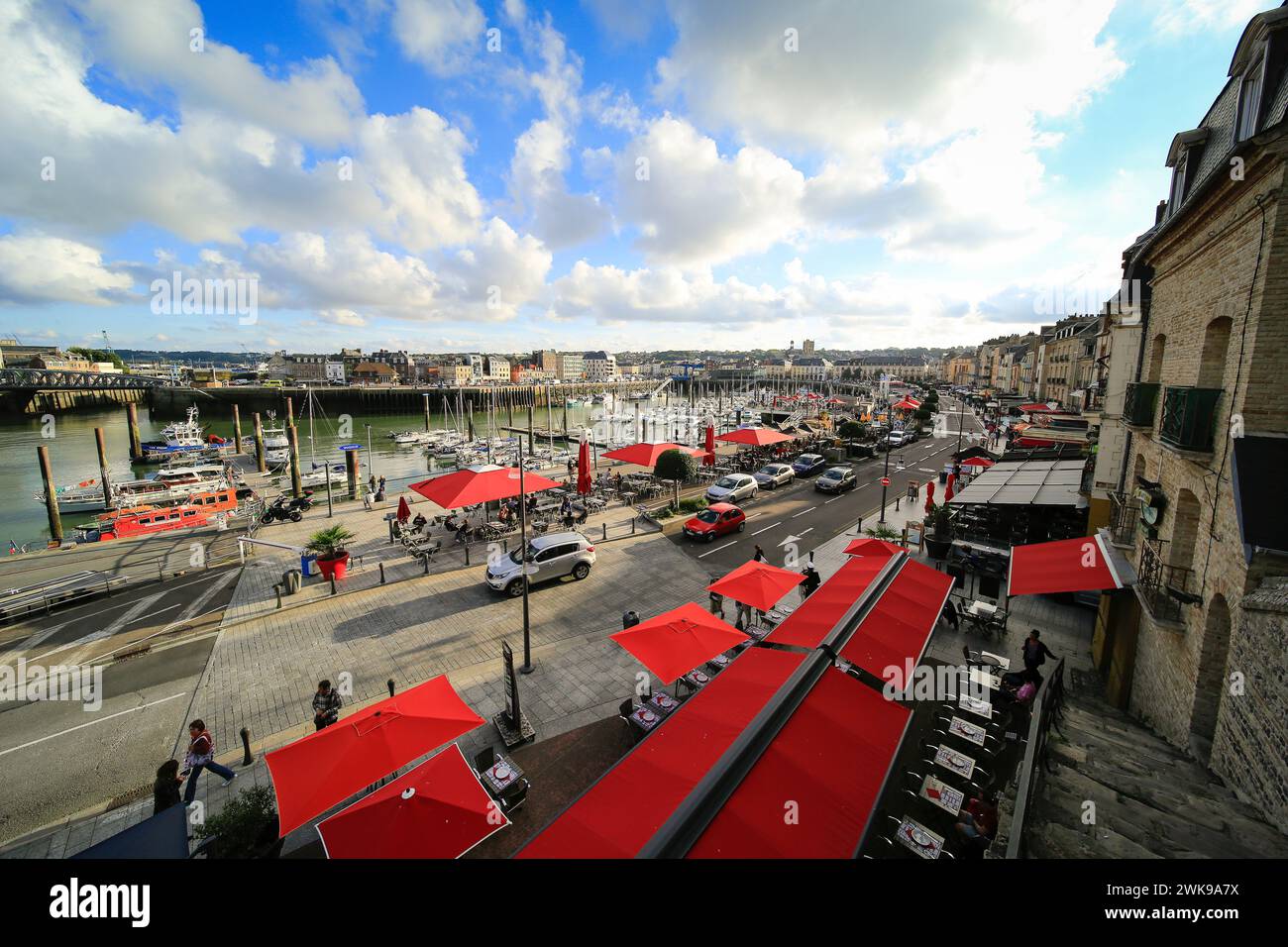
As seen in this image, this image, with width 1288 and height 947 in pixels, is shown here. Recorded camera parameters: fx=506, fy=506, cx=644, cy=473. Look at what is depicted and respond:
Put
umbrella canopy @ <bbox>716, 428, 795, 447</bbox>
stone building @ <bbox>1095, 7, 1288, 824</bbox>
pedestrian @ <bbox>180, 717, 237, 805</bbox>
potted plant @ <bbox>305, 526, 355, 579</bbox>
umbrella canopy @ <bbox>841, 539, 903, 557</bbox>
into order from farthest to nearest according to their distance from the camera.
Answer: umbrella canopy @ <bbox>716, 428, 795, 447</bbox>
potted plant @ <bbox>305, 526, 355, 579</bbox>
umbrella canopy @ <bbox>841, 539, 903, 557</bbox>
pedestrian @ <bbox>180, 717, 237, 805</bbox>
stone building @ <bbox>1095, 7, 1288, 824</bbox>

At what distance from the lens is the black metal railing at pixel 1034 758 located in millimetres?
5537

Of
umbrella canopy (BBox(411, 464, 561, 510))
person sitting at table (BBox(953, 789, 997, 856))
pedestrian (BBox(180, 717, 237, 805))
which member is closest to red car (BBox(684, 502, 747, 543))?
umbrella canopy (BBox(411, 464, 561, 510))

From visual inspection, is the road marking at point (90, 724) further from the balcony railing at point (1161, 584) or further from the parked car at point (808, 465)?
the parked car at point (808, 465)

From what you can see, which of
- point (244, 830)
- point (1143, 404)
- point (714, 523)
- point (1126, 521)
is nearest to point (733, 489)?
point (714, 523)

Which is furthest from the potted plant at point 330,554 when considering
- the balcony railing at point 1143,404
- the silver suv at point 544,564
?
the balcony railing at point 1143,404

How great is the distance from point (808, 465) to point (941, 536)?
1551cm

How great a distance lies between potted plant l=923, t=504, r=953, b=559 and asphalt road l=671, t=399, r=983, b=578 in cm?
386

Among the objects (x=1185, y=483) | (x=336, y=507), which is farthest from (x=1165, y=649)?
(x=336, y=507)

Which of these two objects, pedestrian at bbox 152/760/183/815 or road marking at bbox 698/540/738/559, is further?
road marking at bbox 698/540/738/559

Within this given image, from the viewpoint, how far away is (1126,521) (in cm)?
1138

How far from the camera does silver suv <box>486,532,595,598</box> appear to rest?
623 inches

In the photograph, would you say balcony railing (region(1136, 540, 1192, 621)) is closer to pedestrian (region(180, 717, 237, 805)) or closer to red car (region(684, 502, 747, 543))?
red car (region(684, 502, 747, 543))

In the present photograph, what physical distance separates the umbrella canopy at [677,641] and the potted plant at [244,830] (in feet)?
19.2
